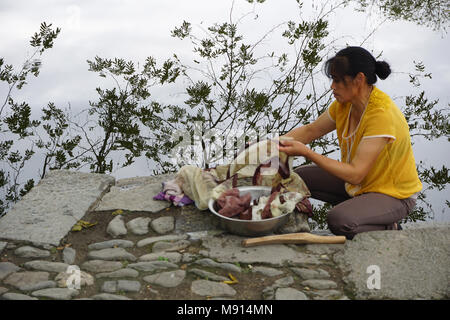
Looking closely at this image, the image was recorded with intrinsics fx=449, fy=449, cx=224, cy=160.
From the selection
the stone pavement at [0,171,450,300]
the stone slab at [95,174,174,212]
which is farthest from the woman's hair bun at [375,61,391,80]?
the stone slab at [95,174,174,212]

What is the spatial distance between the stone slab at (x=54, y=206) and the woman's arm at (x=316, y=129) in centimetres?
201

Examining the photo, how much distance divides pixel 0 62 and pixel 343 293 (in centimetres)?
432

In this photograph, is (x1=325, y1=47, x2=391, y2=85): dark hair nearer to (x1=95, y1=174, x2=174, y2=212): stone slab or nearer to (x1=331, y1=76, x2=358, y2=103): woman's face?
(x1=331, y1=76, x2=358, y2=103): woman's face

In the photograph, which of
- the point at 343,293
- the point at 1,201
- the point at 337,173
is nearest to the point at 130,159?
the point at 1,201

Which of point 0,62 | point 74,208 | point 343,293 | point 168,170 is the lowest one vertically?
point 343,293

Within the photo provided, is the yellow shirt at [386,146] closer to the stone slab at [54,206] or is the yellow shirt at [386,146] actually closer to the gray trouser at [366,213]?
the gray trouser at [366,213]

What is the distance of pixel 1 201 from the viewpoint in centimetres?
564

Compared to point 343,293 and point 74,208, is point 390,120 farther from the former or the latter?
point 74,208

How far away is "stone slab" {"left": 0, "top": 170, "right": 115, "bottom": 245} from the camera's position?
355cm

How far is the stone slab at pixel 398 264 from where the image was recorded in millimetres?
2721

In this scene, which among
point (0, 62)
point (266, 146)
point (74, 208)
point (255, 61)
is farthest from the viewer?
point (255, 61)

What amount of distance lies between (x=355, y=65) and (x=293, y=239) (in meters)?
1.36

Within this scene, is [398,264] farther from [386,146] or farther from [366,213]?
[386,146]
